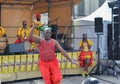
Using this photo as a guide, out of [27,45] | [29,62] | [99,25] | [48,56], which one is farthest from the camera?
[99,25]

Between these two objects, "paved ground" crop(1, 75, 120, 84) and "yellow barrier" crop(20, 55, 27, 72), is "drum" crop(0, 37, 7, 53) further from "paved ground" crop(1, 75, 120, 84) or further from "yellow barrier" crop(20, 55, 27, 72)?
"paved ground" crop(1, 75, 120, 84)

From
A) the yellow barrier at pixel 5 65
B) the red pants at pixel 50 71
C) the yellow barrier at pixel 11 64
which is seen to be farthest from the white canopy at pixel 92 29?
the red pants at pixel 50 71

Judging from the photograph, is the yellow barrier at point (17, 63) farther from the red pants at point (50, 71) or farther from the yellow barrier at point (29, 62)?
the red pants at point (50, 71)

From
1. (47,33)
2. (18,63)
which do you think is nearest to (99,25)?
(18,63)

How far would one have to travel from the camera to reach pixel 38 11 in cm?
1888

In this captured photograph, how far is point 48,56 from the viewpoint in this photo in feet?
25.1

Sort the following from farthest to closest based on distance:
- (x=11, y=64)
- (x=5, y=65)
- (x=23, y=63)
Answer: (x=23, y=63) < (x=11, y=64) < (x=5, y=65)

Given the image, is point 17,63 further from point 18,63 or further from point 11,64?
point 11,64

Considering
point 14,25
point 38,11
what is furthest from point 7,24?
point 38,11

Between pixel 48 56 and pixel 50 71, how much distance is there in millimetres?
407

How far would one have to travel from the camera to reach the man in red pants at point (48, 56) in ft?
24.9

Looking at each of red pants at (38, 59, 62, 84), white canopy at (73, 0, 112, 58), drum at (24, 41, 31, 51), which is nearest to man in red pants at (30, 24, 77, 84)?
red pants at (38, 59, 62, 84)

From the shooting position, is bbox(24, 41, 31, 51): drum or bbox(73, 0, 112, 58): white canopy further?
bbox(73, 0, 112, 58): white canopy

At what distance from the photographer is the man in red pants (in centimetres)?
759
